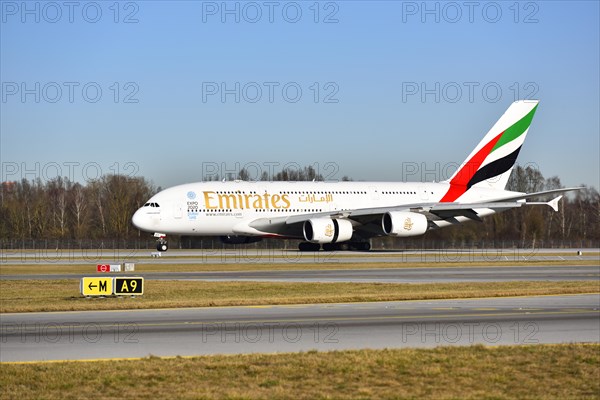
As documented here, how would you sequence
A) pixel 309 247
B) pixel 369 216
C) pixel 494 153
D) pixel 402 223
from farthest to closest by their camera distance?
pixel 494 153 → pixel 309 247 → pixel 369 216 → pixel 402 223

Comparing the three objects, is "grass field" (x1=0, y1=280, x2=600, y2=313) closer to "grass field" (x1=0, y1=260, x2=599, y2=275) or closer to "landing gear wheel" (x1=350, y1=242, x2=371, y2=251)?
"grass field" (x1=0, y1=260, x2=599, y2=275)

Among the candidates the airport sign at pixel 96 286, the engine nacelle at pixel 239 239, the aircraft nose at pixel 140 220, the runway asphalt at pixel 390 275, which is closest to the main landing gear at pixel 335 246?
the engine nacelle at pixel 239 239

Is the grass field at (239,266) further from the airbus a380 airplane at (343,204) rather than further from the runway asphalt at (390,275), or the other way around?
the airbus a380 airplane at (343,204)

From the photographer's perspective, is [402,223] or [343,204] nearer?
[402,223]

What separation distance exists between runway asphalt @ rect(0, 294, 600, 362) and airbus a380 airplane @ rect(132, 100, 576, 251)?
3447 cm

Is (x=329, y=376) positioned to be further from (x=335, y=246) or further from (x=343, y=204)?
(x=335, y=246)

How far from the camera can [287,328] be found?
20.0 meters

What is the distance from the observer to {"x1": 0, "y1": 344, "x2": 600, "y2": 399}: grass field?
12.6 m

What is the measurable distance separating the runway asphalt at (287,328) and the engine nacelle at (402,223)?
33348mm

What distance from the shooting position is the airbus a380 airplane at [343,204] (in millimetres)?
59625

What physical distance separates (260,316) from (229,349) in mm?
5886

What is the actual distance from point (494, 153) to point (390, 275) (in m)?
31.9

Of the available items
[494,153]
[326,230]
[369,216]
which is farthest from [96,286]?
[494,153]

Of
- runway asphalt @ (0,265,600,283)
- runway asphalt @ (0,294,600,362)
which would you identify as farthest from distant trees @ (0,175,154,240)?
runway asphalt @ (0,294,600,362)
